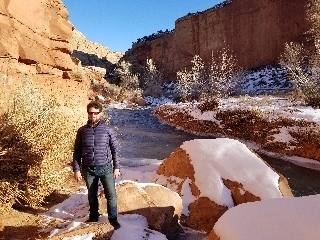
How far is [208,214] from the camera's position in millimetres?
5477

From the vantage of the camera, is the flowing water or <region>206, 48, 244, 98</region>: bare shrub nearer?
the flowing water

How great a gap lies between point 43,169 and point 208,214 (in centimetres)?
306

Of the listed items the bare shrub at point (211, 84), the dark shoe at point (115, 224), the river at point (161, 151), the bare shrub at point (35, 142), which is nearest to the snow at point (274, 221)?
the dark shoe at point (115, 224)

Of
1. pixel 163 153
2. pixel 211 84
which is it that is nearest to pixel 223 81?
pixel 211 84

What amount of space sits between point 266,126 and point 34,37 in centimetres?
1156

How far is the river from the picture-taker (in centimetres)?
937

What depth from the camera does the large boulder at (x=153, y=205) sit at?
4.69 m

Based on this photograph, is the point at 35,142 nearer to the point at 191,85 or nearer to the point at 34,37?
the point at 34,37

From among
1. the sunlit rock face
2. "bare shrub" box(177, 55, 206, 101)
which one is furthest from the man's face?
"bare shrub" box(177, 55, 206, 101)

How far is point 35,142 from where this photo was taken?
502cm

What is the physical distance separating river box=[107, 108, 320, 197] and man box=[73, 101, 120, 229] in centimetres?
200

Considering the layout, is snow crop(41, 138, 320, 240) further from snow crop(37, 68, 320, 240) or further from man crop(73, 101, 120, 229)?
man crop(73, 101, 120, 229)

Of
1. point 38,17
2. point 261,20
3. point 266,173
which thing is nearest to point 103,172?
point 266,173

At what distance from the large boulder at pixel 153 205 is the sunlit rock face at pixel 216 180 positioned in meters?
0.57
